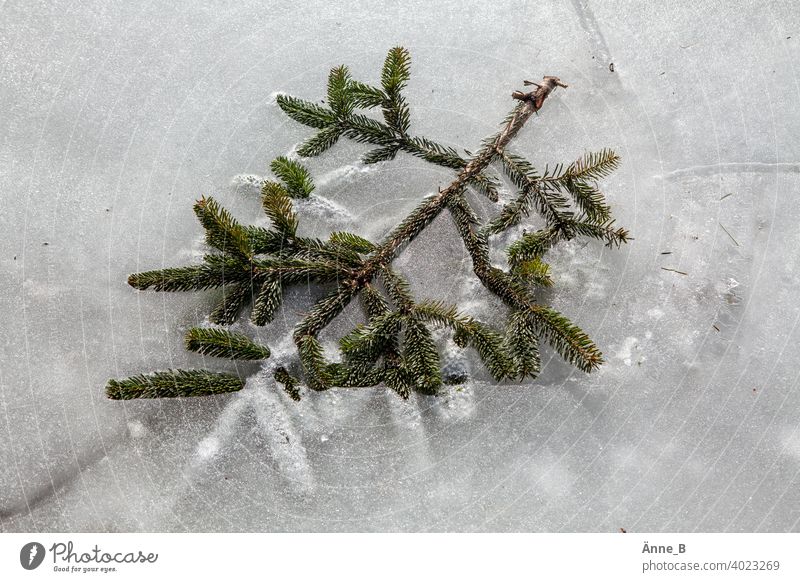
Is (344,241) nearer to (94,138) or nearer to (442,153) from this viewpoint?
(442,153)

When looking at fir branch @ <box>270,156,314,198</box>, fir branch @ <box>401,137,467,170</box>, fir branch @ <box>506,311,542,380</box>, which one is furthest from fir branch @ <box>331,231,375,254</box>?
fir branch @ <box>506,311,542,380</box>

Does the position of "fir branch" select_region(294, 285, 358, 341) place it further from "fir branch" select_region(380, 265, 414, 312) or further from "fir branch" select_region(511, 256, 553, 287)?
"fir branch" select_region(511, 256, 553, 287)

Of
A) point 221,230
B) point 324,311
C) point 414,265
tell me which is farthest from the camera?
point 414,265

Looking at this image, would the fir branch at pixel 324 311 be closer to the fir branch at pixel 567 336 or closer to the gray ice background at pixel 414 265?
the gray ice background at pixel 414 265

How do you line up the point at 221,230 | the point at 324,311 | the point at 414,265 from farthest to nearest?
the point at 414,265
the point at 324,311
the point at 221,230

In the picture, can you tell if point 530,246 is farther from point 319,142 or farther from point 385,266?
point 319,142
